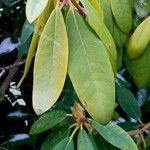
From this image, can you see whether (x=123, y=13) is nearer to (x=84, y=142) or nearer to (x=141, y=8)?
(x=141, y=8)

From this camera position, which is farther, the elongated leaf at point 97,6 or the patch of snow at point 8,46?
the patch of snow at point 8,46

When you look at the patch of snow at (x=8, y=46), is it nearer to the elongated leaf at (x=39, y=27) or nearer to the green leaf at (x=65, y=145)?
the green leaf at (x=65, y=145)

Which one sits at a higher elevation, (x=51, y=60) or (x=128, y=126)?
(x=51, y=60)

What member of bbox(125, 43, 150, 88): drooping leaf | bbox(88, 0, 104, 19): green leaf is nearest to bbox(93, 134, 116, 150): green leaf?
bbox(125, 43, 150, 88): drooping leaf

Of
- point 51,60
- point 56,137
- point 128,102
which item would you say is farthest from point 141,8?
point 128,102

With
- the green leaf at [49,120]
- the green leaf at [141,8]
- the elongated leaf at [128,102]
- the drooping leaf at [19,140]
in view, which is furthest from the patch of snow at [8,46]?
the green leaf at [141,8]

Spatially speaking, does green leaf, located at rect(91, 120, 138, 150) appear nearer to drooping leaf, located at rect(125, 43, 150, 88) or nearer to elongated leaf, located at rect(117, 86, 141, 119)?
drooping leaf, located at rect(125, 43, 150, 88)
